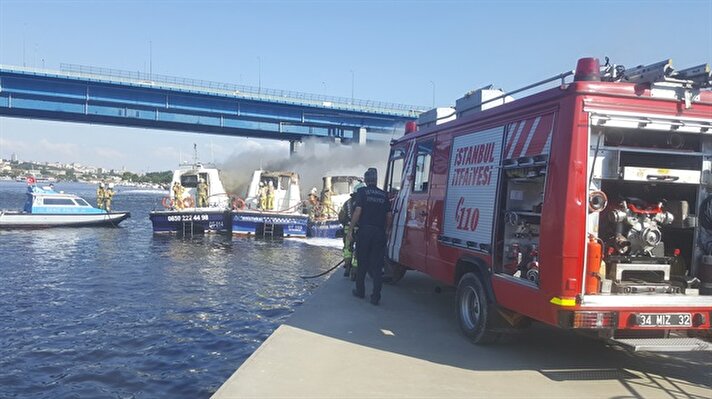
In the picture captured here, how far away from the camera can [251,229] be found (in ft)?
85.9

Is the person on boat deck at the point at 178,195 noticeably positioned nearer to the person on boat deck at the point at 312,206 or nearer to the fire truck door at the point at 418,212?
the person on boat deck at the point at 312,206

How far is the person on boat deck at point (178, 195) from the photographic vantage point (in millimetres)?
27664

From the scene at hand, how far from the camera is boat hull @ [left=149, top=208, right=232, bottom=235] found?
25622 mm

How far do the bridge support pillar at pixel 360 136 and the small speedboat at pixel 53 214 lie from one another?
81.1 ft

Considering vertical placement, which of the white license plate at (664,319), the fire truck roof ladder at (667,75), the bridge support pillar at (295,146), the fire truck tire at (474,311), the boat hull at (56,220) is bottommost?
the boat hull at (56,220)

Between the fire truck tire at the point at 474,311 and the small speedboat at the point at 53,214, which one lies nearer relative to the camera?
the fire truck tire at the point at 474,311

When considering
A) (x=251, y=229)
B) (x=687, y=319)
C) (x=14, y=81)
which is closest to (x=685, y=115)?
(x=687, y=319)

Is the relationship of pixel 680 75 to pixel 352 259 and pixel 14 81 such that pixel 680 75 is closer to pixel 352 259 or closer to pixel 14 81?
pixel 352 259

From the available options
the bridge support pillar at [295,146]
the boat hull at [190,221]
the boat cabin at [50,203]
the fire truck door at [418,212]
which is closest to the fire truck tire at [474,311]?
the fire truck door at [418,212]

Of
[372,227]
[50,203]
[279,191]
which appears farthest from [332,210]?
[372,227]

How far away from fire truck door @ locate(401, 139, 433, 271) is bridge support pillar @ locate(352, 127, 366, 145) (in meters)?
41.0

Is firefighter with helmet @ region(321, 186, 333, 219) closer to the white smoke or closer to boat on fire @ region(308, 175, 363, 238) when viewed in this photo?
boat on fire @ region(308, 175, 363, 238)

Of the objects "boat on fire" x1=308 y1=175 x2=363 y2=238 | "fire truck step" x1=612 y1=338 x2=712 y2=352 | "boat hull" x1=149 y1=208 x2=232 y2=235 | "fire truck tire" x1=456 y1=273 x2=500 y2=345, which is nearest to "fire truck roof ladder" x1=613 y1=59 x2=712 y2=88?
"fire truck step" x1=612 y1=338 x2=712 y2=352

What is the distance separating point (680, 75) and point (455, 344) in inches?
137
